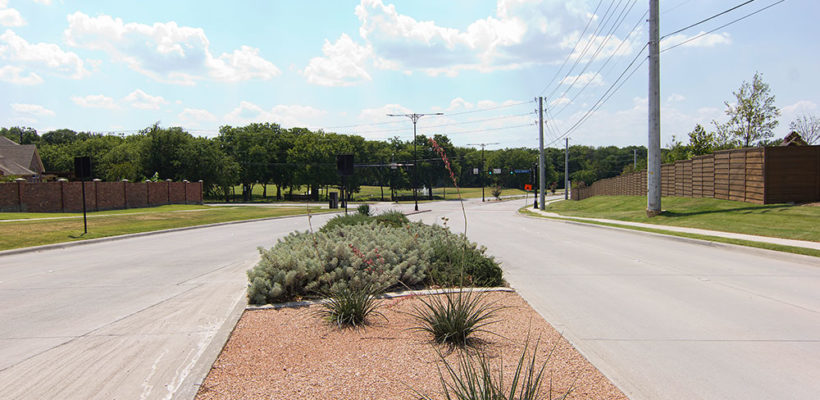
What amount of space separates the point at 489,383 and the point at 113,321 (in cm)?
600

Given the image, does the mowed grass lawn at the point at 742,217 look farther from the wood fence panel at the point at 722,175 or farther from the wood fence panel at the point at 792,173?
the wood fence panel at the point at 792,173

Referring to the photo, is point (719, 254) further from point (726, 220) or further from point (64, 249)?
point (64, 249)

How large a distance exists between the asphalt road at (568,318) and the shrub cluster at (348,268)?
0.68m

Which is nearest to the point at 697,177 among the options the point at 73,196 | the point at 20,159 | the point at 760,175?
the point at 760,175

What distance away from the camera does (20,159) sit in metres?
58.8

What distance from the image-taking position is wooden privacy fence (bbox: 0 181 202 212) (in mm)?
32250

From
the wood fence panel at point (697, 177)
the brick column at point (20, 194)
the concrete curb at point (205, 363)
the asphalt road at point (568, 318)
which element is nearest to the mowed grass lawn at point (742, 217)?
the wood fence panel at point (697, 177)

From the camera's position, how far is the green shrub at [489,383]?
10.7 ft

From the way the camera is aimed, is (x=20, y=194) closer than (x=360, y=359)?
No

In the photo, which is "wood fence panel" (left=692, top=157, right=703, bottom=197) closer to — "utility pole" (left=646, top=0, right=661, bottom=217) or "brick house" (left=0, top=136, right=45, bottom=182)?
"utility pole" (left=646, top=0, right=661, bottom=217)

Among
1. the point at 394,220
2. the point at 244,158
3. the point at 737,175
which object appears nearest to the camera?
the point at 394,220

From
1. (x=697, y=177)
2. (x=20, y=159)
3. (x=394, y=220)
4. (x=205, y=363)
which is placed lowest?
(x=205, y=363)

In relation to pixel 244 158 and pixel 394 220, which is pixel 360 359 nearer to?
Result: pixel 394 220

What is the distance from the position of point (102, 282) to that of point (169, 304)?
3.16 meters
